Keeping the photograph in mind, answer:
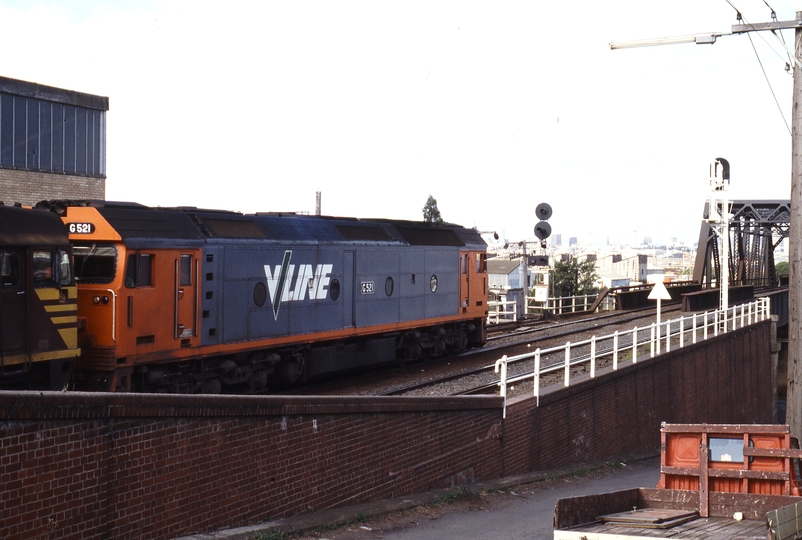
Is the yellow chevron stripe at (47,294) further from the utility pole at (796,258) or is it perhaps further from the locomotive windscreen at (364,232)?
the utility pole at (796,258)

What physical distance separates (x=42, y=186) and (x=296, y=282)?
19.5 m

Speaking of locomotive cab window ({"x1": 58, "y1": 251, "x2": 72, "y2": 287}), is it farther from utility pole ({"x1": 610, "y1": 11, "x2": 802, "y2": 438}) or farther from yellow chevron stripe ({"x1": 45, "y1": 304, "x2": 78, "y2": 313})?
utility pole ({"x1": 610, "y1": 11, "x2": 802, "y2": 438})

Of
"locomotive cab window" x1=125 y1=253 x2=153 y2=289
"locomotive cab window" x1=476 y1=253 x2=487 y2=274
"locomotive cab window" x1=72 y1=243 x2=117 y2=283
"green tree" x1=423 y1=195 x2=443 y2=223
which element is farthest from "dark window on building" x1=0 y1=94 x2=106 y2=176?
"green tree" x1=423 y1=195 x2=443 y2=223

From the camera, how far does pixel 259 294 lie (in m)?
16.9

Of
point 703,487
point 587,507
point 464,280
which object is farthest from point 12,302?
point 464,280

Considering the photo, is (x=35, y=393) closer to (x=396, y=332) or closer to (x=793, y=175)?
(x=793, y=175)

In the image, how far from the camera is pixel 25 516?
23.1 ft

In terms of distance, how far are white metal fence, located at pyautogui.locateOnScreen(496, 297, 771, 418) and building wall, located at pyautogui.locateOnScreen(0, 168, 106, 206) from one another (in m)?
20.4

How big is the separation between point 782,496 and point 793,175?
693 cm

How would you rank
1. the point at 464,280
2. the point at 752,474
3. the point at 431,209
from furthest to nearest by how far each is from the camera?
1. the point at 431,209
2. the point at 464,280
3. the point at 752,474

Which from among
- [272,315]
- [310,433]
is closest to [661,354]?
[272,315]

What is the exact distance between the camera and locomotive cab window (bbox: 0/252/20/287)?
11.7 metres

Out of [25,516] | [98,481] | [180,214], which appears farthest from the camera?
[180,214]

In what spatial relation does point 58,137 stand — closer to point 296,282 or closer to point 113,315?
point 296,282
